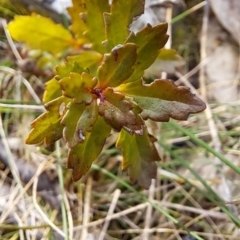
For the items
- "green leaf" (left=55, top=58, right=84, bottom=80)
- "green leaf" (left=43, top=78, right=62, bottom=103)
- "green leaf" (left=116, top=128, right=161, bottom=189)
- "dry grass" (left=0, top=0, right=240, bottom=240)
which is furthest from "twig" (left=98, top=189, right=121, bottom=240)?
"green leaf" (left=55, top=58, right=84, bottom=80)

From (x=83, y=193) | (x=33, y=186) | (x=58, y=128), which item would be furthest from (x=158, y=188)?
(x=58, y=128)

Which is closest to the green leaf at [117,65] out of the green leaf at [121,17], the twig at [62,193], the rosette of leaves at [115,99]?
the rosette of leaves at [115,99]

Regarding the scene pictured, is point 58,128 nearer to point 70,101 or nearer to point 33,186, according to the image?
point 70,101

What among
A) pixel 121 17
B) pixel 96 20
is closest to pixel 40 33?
pixel 96 20

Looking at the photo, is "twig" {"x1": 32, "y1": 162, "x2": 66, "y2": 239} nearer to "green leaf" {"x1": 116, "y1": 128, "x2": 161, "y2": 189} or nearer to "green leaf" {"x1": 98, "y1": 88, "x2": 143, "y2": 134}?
"green leaf" {"x1": 116, "y1": 128, "x2": 161, "y2": 189}

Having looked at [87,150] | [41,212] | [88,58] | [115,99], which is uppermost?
[88,58]

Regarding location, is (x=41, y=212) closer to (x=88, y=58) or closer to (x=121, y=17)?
(x=88, y=58)
